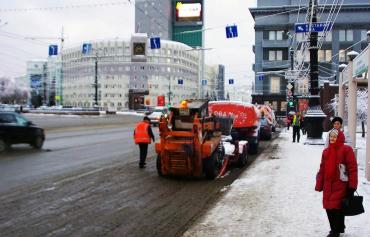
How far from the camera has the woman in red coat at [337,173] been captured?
6.63 metres

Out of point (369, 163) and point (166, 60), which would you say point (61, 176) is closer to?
point (369, 163)

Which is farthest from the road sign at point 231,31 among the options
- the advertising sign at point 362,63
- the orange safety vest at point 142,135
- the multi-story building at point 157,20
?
the multi-story building at point 157,20

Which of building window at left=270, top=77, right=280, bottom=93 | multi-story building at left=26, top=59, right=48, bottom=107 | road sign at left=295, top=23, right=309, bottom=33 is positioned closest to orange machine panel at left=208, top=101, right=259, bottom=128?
road sign at left=295, top=23, right=309, bottom=33

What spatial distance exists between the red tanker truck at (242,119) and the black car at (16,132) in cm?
754

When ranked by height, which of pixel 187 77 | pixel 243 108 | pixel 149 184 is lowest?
pixel 149 184

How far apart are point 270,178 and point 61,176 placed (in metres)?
5.64

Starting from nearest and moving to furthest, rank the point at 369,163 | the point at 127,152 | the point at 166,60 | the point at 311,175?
the point at 369,163 → the point at 311,175 → the point at 127,152 → the point at 166,60

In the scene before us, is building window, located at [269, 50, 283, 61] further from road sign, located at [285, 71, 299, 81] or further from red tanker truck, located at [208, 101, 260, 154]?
red tanker truck, located at [208, 101, 260, 154]

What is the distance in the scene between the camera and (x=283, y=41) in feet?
274

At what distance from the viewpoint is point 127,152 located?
2028cm

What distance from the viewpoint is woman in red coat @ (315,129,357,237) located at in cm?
663

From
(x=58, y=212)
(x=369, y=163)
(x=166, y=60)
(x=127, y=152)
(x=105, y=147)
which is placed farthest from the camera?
(x=166, y=60)

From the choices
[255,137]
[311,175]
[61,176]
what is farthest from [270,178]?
[255,137]

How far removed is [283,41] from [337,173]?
79.6 m
